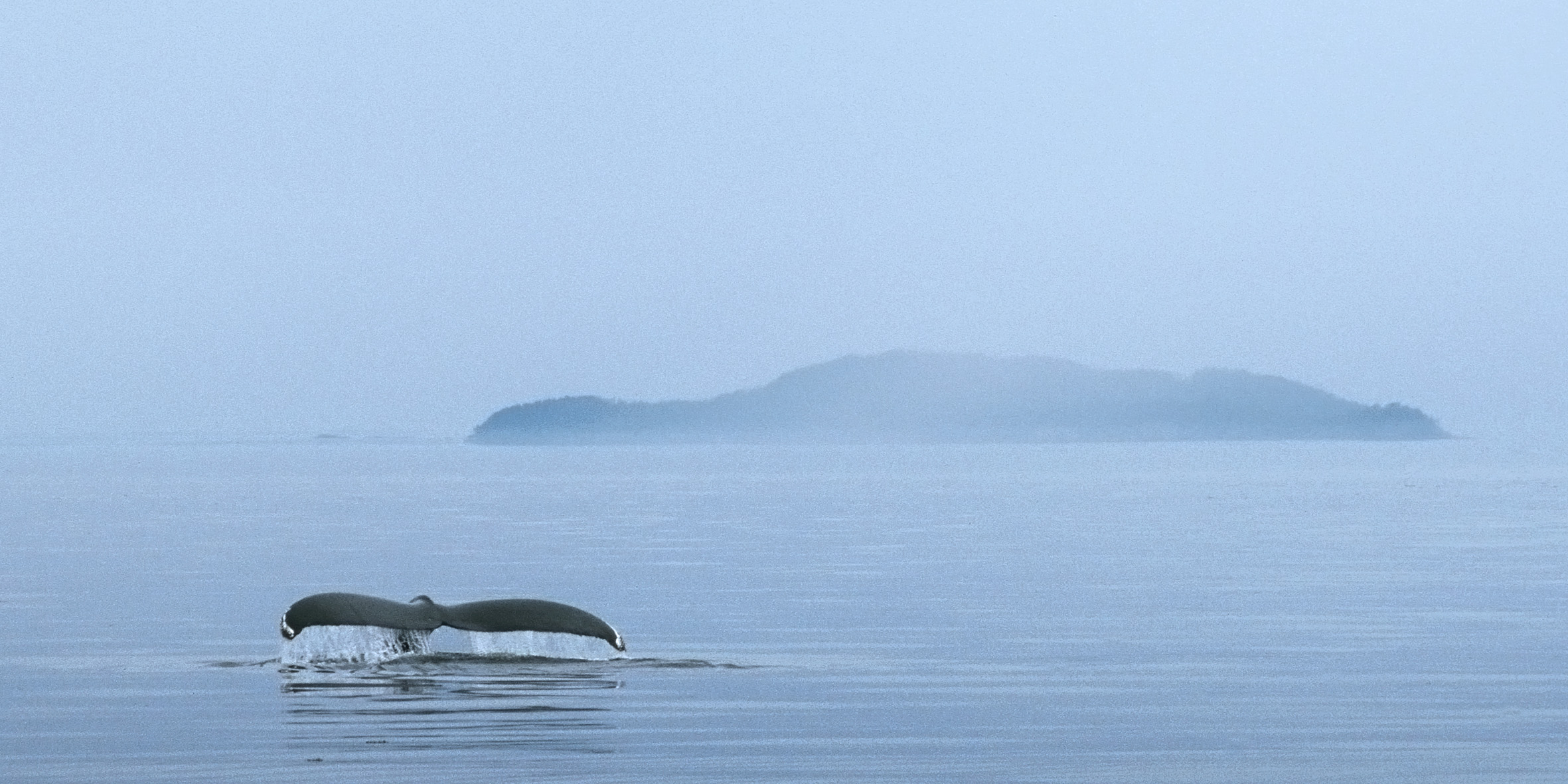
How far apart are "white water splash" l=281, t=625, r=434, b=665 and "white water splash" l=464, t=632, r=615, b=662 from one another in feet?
2.41

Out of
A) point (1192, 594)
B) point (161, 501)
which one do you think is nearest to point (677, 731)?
point (1192, 594)

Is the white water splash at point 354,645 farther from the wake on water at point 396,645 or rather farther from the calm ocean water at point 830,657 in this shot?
the calm ocean water at point 830,657

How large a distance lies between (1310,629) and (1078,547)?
81.5 feet

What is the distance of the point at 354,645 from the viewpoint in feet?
102

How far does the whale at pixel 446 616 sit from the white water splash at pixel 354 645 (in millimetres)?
572

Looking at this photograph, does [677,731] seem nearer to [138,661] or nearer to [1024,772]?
[1024,772]

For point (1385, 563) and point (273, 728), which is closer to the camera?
point (273, 728)

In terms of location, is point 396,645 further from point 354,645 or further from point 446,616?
point 446,616

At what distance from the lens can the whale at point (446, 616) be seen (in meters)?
28.9

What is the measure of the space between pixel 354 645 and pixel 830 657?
619 centimetres

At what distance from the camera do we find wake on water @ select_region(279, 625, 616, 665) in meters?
30.8

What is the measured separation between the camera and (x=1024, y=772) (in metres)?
21.4

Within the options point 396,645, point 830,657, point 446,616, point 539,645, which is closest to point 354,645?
point 396,645

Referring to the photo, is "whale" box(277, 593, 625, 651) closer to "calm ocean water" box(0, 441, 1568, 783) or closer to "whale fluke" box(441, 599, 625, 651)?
"whale fluke" box(441, 599, 625, 651)
